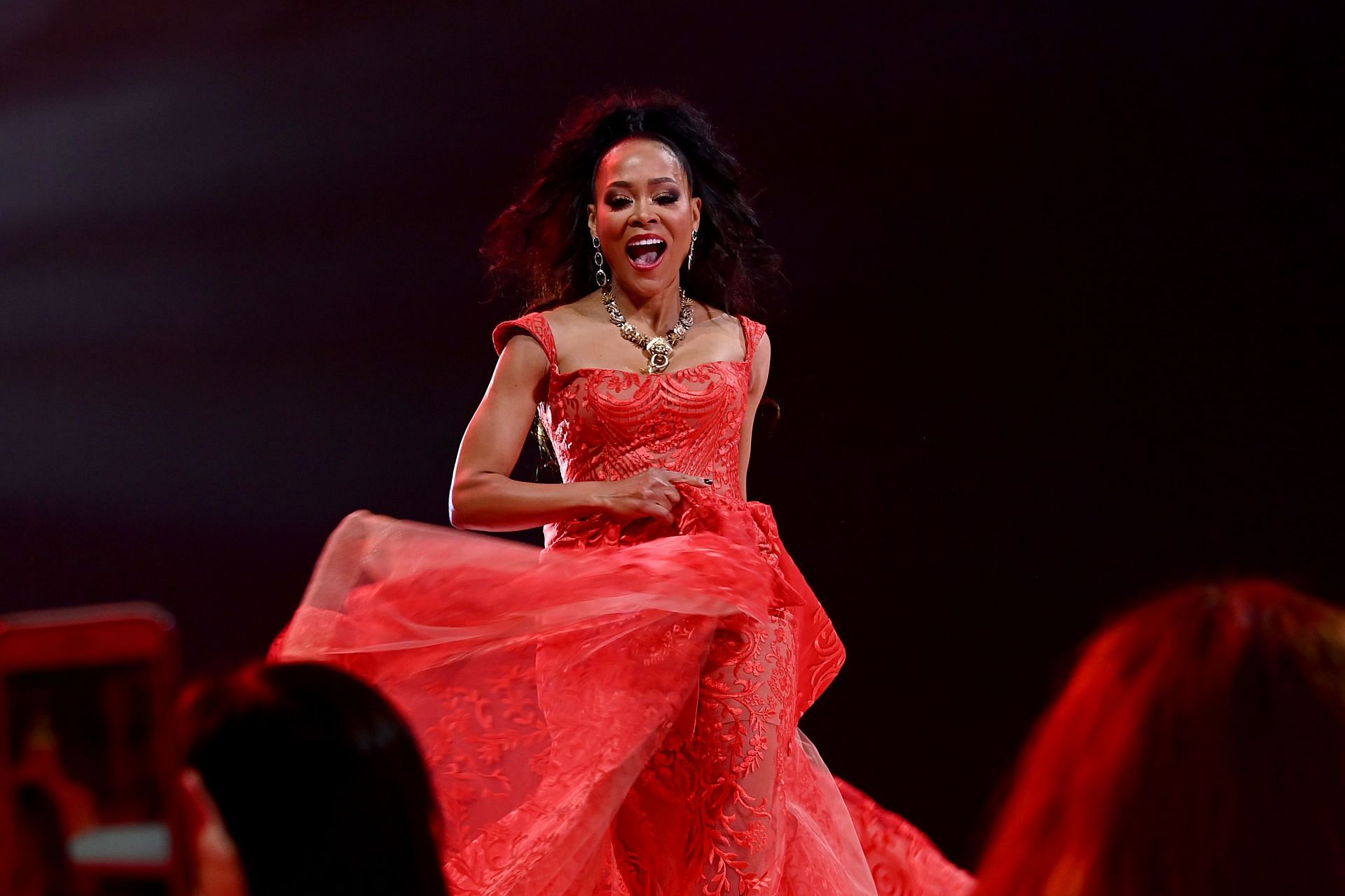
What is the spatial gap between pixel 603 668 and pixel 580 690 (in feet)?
0.15

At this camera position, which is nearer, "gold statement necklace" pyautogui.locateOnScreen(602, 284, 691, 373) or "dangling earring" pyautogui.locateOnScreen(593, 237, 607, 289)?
"gold statement necklace" pyautogui.locateOnScreen(602, 284, 691, 373)

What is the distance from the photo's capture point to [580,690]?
2.17 metres

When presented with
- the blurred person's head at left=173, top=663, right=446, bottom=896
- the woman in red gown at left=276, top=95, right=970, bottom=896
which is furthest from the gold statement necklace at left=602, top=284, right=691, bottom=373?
the blurred person's head at left=173, top=663, right=446, bottom=896

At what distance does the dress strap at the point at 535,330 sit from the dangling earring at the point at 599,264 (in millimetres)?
153

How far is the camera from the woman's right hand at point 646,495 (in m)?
2.29

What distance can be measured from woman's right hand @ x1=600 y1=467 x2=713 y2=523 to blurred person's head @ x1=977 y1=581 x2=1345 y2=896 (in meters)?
1.48

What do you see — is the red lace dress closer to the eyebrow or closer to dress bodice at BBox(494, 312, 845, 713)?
dress bodice at BBox(494, 312, 845, 713)

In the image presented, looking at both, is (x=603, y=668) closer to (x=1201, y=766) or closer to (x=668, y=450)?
(x=668, y=450)

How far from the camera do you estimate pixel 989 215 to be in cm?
325

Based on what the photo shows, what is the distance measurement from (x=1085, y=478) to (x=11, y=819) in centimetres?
265

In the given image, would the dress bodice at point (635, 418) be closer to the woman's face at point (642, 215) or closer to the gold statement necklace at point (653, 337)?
the gold statement necklace at point (653, 337)

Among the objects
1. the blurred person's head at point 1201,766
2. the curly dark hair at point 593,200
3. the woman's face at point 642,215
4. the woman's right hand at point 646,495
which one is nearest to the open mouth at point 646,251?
the woman's face at point 642,215

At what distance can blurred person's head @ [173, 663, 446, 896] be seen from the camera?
867mm

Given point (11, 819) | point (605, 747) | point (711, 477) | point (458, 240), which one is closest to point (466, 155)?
point (458, 240)
